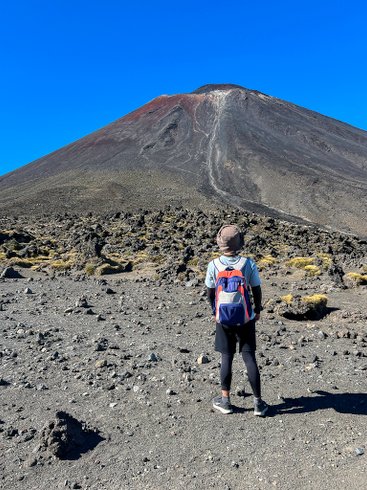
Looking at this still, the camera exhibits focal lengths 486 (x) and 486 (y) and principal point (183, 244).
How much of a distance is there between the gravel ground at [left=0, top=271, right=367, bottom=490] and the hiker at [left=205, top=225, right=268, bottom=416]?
0.40 meters

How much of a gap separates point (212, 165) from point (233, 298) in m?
62.6

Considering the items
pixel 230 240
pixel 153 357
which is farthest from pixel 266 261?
pixel 230 240

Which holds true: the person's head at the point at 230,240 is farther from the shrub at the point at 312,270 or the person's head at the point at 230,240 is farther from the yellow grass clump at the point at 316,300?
the shrub at the point at 312,270

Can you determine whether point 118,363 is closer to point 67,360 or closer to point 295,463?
point 67,360

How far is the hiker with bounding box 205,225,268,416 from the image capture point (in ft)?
15.9

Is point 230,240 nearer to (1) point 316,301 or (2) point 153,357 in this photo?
(2) point 153,357

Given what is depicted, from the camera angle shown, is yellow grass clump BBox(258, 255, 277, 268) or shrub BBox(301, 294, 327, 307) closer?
shrub BBox(301, 294, 327, 307)

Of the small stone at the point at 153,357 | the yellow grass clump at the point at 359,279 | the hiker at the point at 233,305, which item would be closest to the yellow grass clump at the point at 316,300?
the yellow grass clump at the point at 359,279

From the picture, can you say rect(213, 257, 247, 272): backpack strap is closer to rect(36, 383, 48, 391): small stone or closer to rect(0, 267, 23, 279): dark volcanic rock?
rect(36, 383, 48, 391): small stone

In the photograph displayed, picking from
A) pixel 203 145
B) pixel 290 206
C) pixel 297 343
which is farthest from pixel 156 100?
pixel 297 343

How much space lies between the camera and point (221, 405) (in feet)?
16.7

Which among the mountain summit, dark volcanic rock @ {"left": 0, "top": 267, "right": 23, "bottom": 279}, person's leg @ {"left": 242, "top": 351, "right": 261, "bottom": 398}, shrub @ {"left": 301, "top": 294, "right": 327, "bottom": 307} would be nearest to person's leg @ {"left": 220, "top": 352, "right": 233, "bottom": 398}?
person's leg @ {"left": 242, "top": 351, "right": 261, "bottom": 398}

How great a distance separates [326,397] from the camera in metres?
5.43

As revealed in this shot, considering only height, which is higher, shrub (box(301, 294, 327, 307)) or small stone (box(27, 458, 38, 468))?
shrub (box(301, 294, 327, 307))
